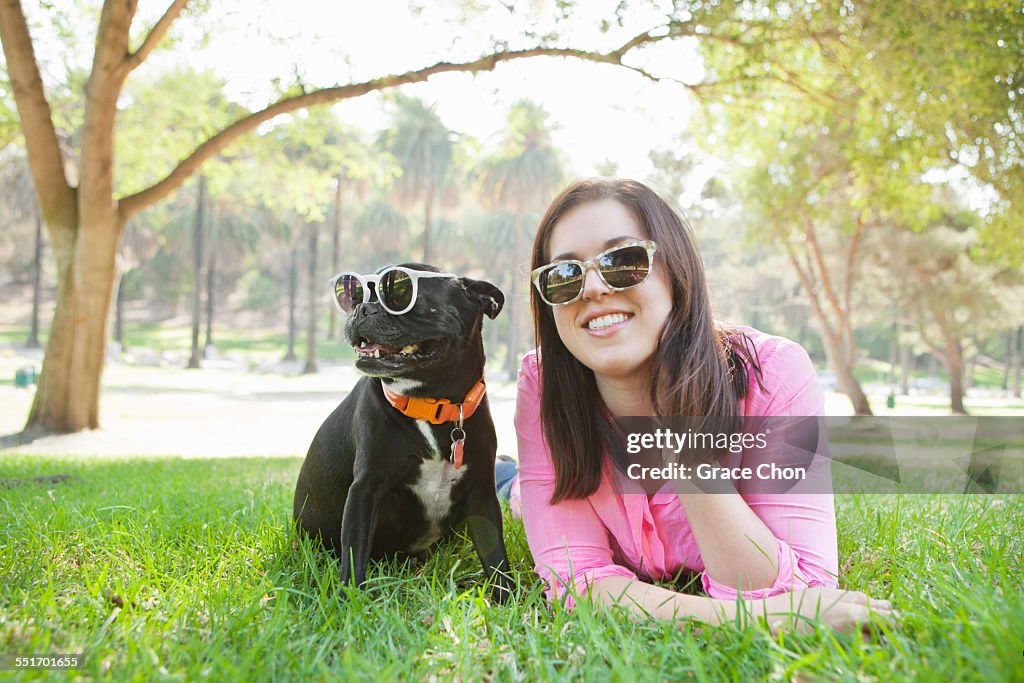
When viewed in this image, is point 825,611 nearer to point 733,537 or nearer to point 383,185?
point 733,537

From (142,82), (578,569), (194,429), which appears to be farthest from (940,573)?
(142,82)

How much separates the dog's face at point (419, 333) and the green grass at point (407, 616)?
2.61ft

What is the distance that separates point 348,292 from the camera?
3184 millimetres

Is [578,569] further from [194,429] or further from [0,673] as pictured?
[194,429]

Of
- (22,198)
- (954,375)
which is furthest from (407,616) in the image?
(22,198)

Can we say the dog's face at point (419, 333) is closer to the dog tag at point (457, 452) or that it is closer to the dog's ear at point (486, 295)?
the dog's ear at point (486, 295)

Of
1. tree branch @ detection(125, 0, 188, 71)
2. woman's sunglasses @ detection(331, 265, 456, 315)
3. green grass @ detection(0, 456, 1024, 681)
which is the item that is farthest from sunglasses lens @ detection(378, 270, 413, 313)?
tree branch @ detection(125, 0, 188, 71)

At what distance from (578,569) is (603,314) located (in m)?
0.88

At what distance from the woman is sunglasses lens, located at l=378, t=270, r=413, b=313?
23.3 inches

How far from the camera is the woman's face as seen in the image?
231 cm

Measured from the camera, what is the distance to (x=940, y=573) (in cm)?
219

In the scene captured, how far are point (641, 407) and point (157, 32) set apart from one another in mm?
8839

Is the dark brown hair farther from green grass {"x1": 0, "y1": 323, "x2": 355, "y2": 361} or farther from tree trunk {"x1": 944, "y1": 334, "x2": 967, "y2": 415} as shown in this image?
green grass {"x1": 0, "y1": 323, "x2": 355, "y2": 361}

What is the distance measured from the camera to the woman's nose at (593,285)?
230 centimetres
